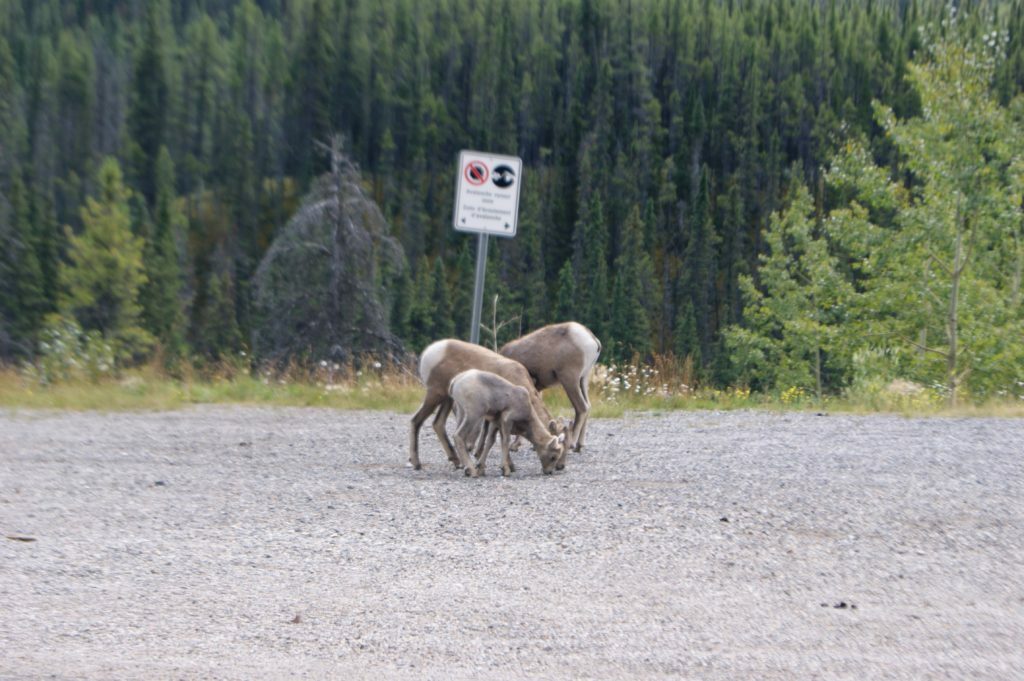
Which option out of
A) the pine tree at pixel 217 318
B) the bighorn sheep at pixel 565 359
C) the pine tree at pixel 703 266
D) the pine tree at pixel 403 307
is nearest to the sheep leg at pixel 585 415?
the bighorn sheep at pixel 565 359

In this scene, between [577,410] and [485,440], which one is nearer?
[485,440]

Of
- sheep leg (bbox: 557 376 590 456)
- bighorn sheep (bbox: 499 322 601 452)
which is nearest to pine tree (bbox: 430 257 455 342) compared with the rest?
bighorn sheep (bbox: 499 322 601 452)

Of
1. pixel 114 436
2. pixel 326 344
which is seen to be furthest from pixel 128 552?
pixel 326 344

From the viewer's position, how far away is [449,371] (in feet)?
31.7

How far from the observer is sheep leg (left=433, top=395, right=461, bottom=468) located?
32.0 feet

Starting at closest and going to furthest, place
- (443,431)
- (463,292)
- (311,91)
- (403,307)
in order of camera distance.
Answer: (443,431) < (403,307) < (463,292) < (311,91)

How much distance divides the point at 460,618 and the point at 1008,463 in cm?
575

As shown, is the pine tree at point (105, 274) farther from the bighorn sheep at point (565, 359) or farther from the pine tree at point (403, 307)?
the bighorn sheep at point (565, 359)

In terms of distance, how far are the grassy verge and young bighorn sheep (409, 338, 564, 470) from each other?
129 inches

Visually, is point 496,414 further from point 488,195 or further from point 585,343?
point 488,195

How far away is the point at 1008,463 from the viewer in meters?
9.02

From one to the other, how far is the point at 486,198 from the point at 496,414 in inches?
130

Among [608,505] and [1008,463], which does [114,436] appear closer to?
[608,505]

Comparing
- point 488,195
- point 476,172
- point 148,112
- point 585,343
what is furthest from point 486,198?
point 148,112
